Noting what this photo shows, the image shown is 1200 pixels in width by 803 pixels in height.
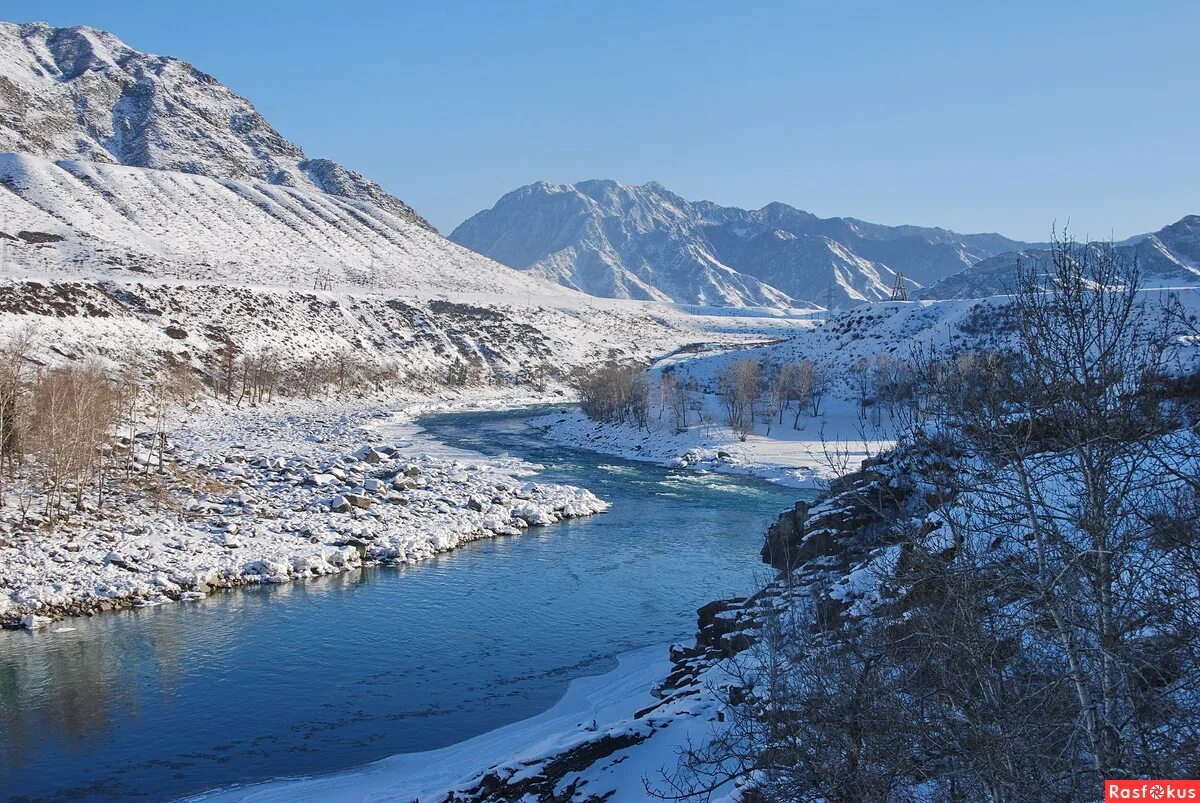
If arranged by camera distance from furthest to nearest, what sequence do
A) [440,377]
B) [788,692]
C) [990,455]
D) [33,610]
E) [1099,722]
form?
[440,377] → [33,610] → [788,692] → [990,455] → [1099,722]

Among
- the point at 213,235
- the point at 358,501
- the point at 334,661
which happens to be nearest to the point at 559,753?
the point at 334,661

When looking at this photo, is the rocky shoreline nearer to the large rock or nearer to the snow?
the snow

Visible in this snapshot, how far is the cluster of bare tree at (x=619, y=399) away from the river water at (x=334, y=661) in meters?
36.0

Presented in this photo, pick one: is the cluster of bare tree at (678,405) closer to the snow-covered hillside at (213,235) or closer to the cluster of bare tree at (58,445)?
the cluster of bare tree at (58,445)

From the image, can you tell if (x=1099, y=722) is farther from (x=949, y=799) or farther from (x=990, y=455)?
(x=990, y=455)

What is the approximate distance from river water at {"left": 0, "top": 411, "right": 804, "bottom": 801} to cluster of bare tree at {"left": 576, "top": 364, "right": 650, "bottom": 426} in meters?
36.0

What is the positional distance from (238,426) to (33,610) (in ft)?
127

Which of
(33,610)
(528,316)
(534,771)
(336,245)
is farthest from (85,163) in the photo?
(534,771)

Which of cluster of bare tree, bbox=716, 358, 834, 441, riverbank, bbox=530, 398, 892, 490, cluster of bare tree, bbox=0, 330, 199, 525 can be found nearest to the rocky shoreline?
cluster of bare tree, bbox=0, 330, 199, 525

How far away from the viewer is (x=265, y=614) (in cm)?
2653

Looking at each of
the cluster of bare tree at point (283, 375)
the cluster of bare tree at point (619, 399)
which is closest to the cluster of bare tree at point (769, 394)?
the cluster of bare tree at point (619, 399)

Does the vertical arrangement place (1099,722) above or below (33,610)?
above

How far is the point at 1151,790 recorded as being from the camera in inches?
250

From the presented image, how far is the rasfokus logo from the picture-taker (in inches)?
247
